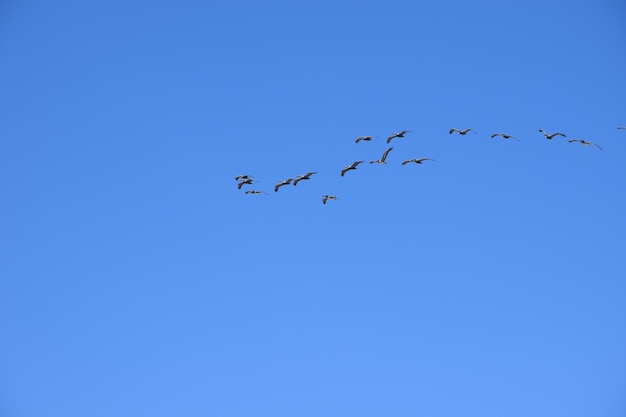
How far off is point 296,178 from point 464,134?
2247 centimetres

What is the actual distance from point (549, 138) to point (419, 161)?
17.4 metres

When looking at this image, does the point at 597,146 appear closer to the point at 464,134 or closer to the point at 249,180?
the point at 464,134

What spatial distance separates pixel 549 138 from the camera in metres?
123

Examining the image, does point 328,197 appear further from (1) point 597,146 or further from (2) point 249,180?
(1) point 597,146

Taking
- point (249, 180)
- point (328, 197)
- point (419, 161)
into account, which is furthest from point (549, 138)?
point (249, 180)

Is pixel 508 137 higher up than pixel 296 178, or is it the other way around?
pixel 508 137

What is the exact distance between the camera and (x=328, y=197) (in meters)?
124

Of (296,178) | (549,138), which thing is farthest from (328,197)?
(549,138)

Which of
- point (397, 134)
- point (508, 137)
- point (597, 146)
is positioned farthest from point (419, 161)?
point (597, 146)

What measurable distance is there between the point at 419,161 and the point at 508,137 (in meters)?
12.7

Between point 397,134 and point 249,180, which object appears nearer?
point 397,134

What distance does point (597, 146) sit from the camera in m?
119

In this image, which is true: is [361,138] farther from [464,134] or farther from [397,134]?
[464,134]

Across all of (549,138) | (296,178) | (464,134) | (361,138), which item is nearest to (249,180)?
(296,178)
